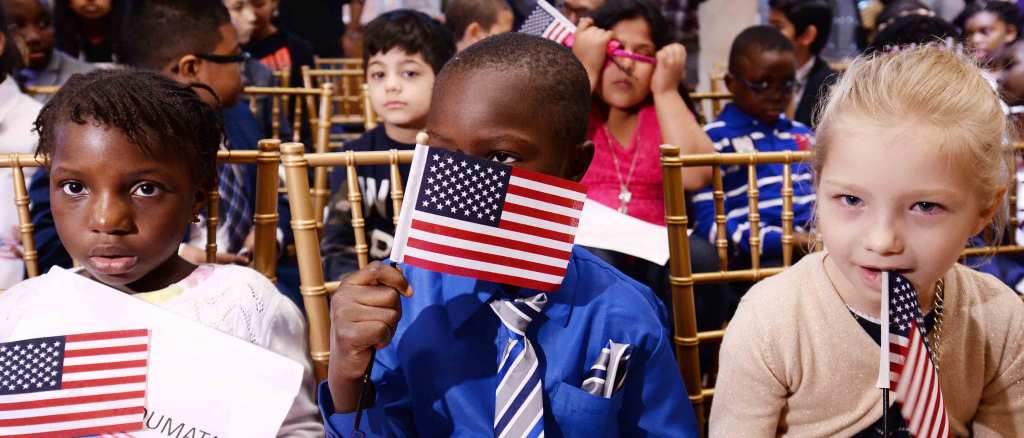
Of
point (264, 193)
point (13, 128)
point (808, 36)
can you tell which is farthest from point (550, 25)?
point (808, 36)

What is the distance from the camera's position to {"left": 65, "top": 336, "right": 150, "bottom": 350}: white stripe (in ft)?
4.64

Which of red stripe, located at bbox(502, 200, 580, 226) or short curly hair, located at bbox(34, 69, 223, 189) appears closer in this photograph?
red stripe, located at bbox(502, 200, 580, 226)

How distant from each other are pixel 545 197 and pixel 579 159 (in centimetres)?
17

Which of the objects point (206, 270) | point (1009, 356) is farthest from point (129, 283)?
point (1009, 356)

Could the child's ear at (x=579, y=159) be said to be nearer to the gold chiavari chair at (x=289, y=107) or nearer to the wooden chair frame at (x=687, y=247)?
the wooden chair frame at (x=687, y=247)

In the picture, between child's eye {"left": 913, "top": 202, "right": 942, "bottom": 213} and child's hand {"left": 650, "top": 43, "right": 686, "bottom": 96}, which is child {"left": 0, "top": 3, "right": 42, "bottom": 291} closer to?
child's eye {"left": 913, "top": 202, "right": 942, "bottom": 213}

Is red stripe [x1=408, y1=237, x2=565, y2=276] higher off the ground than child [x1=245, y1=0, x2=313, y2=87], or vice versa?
child [x1=245, y1=0, x2=313, y2=87]

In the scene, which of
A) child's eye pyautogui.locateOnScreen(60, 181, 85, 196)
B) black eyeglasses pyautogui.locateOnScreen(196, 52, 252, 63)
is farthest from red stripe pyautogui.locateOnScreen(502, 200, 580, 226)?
black eyeglasses pyautogui.locateOnScreen(196, 52, 252, 63)

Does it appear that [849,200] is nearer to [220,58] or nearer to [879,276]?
[879,276]

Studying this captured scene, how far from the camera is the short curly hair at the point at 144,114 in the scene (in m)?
1.49

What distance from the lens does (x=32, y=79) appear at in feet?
11.0

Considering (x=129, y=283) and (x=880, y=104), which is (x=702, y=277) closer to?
(x=880, y=104)

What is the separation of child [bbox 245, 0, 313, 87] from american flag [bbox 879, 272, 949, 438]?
12.2 ft

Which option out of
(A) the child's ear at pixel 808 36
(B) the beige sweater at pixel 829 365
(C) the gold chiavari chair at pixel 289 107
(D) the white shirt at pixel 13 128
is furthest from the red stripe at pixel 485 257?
(A) the child's ear at pixel 808 36
